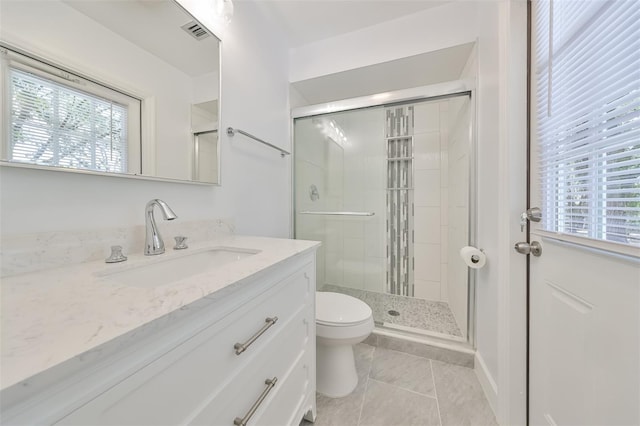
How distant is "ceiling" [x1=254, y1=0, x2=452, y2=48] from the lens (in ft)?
4.58

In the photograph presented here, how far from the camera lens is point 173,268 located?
2.65 feet

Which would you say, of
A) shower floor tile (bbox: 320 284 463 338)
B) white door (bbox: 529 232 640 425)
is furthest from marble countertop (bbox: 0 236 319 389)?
shower floor tile (bbox: 320 284 463 338)

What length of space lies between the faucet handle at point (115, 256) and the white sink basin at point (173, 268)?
0.06 m

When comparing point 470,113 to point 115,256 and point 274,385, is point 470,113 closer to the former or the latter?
point 274,385

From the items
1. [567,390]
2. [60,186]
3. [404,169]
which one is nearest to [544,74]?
[567,390]

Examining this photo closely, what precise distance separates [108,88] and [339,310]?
137 cm

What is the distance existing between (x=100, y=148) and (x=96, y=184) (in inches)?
4.5

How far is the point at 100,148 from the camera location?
2.30 ft

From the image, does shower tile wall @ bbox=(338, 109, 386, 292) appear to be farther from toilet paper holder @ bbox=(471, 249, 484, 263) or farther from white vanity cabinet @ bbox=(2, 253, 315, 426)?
white vanity cabinet @ bbox=(2, 253, 315, 426)

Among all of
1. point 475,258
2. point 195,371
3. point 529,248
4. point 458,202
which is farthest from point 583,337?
point 458,202

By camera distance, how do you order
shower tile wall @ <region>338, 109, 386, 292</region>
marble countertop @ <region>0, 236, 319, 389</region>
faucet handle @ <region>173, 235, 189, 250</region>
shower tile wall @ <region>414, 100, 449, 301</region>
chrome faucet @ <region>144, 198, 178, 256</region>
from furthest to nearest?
shower tile wall @ <region>414, 100, 449, 301</region> < shower tile wall @ <region>338, 109, 386, 292</region> < faucet handle @ <region>173, 235, 189, 250</region> < chrome faucet @ <region>144, 198, 178, 256</region> < marble countertop @ <region>0, 236, 319, 389</region>

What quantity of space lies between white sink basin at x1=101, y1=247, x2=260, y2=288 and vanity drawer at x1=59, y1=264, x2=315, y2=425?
0.22 metres

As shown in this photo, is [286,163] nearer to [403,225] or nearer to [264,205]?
[264,205]

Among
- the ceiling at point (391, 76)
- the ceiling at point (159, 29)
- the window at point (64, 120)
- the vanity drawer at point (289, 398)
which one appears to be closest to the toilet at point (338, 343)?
the vanity drawer at point (289, 398)
